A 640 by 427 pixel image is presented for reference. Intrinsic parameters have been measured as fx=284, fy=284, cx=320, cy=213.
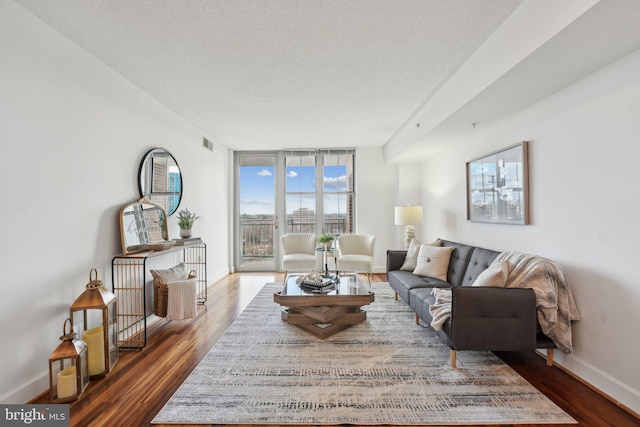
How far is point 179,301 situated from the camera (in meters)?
3.05

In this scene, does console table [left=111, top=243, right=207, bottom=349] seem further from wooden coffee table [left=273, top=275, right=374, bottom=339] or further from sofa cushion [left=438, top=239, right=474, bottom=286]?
sofa cushion [left=438, top=239, right=474, bottom=286]

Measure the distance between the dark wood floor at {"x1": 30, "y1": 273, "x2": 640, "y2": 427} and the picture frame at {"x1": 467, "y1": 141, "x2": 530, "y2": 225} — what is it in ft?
4.22

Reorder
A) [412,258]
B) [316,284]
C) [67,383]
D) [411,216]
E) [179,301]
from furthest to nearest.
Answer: [411,216], [412,258], [316,284], [179,301], [67,383]

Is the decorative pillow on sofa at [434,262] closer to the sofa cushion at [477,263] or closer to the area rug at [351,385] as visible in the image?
the sofa cushion at [477,263]

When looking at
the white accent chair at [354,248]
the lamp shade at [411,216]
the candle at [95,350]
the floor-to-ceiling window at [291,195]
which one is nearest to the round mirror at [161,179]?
the candle at [95,350]

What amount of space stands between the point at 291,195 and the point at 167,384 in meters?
4.46

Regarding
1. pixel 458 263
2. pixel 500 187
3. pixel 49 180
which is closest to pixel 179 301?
pixel 49 180

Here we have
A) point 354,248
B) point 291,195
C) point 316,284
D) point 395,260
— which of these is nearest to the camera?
point 316,284

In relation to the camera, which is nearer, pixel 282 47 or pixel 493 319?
pixel 493 319

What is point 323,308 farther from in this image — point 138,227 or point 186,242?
point 138,227

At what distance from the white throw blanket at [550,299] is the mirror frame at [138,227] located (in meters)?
2.90

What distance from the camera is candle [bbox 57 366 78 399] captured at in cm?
185

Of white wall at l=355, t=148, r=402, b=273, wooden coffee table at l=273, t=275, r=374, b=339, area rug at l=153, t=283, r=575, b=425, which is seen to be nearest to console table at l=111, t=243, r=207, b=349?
area rug at l=153, t=283, r=575, b=425

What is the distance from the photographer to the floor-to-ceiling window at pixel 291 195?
6.15 meters
